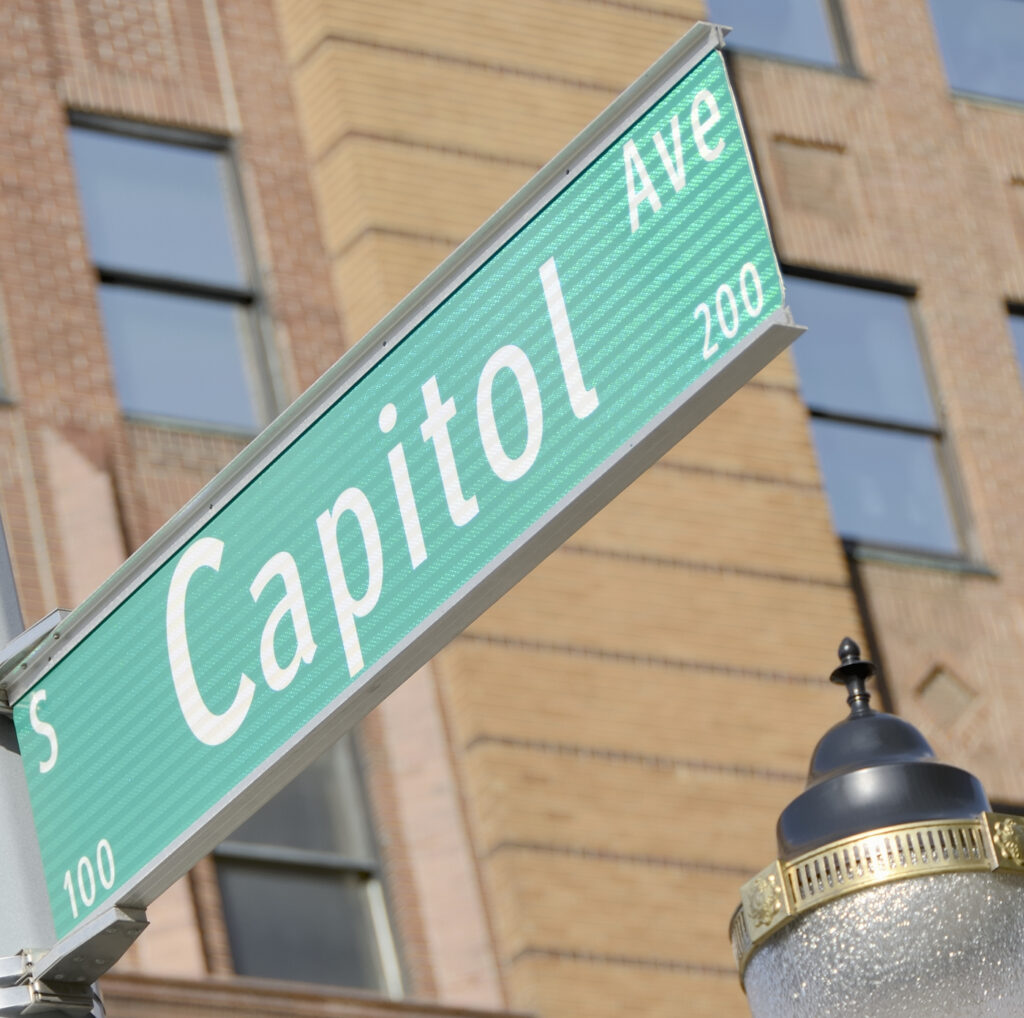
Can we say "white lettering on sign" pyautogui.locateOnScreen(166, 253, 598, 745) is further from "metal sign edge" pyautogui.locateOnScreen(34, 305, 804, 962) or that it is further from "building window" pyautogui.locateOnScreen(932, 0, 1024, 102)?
"building window" pyautogui.locateOnScreen(932, 0, 1024, 102)

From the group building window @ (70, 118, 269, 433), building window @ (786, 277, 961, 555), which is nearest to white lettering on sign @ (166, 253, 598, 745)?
building window @ (70, 118, 269, 433)

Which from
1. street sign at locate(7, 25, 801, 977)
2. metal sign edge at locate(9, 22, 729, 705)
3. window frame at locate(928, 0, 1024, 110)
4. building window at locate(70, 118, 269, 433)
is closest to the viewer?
street sign at locate(7, 25, 801, 977)

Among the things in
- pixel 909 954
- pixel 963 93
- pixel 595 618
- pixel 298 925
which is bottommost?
pixel 909 954

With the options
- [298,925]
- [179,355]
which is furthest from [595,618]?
[179,355]

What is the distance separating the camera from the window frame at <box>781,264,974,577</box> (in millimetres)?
13961

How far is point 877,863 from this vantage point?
12.5ft

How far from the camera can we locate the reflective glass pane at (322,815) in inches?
440

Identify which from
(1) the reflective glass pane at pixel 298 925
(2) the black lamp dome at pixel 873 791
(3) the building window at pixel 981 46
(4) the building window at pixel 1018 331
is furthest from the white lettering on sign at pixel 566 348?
(3) the building window at pixel 981 46

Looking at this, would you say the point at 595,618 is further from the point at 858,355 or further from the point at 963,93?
the point at 963,93

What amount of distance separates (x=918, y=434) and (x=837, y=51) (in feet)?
9.37

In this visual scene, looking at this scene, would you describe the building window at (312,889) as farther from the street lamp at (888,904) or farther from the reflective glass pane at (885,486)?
the street lamp at (888,904)

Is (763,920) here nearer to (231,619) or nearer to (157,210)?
(231,619)

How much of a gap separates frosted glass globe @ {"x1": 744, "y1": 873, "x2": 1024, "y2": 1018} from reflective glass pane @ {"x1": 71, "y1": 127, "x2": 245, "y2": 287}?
910cm

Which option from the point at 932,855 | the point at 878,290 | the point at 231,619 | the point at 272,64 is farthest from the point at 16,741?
the point at 878,290
